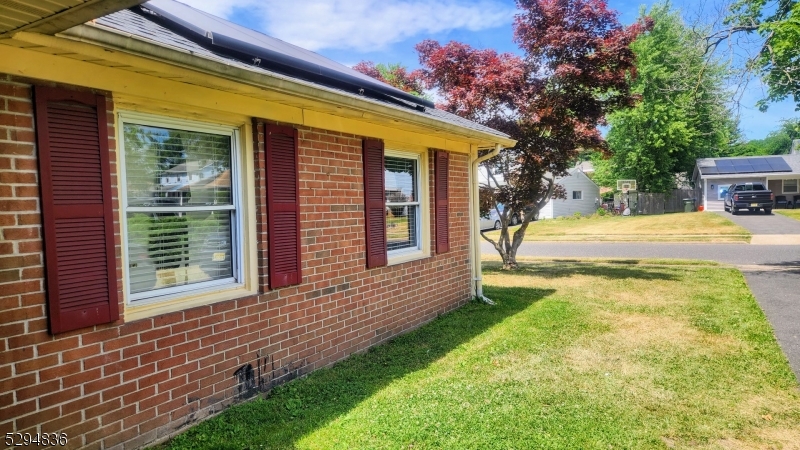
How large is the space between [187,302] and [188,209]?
0.69 metres

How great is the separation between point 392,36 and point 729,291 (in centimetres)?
1901

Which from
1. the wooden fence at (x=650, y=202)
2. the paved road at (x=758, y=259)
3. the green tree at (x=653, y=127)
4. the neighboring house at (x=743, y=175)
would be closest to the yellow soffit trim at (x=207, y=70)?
the paved road at (x=758, y=259)

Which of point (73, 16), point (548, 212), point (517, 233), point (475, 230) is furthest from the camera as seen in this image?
point (548, 212)

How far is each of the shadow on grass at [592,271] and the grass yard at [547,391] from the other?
339 cm

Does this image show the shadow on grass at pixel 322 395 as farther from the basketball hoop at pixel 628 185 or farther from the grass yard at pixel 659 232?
the basketball hoop at pixel 628 185

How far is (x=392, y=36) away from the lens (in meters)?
23.0

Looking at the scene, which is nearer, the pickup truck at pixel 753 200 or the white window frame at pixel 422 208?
the white window frame at pixel 422 208

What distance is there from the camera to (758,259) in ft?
40.6

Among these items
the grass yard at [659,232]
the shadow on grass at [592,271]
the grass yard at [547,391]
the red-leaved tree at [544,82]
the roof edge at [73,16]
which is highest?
the red-leaved tree at [544,82]

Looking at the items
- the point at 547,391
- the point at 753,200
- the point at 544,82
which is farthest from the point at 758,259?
the point at 753,200

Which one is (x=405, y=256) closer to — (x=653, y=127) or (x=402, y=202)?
(x=402, y=202)

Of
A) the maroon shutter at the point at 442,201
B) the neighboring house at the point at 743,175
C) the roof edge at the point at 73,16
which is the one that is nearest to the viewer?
the roof edge at the point at 73,16

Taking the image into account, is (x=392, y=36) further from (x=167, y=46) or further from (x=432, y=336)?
(x=167, y=46)

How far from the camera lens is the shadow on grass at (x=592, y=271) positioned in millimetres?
10425
